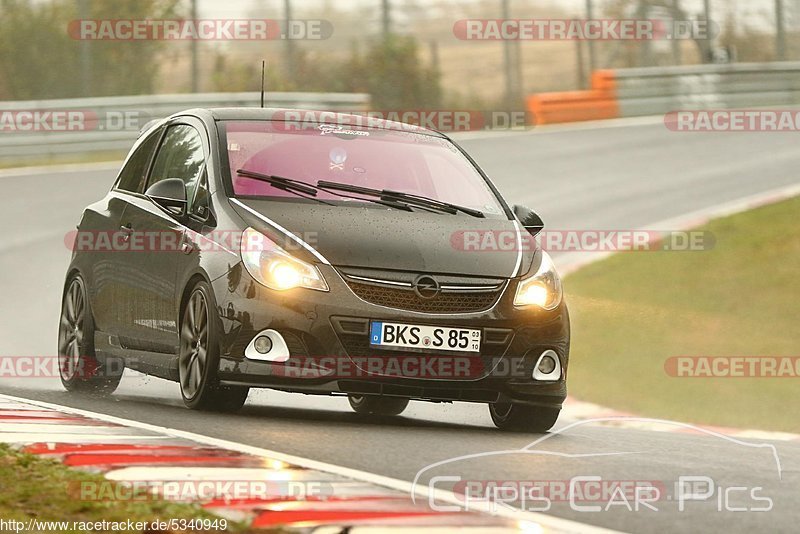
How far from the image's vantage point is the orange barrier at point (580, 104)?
1204 inches

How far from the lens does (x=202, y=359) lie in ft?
28.1

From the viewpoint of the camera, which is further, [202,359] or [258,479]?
[202,359]

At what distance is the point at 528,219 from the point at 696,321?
279 inches

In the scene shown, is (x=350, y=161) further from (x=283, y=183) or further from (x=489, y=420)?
(x=489, y=420)

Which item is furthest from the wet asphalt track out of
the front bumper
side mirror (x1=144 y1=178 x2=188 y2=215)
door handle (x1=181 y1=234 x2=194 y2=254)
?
side mirror (x1=144 y1=178 x2=188 y2=215)

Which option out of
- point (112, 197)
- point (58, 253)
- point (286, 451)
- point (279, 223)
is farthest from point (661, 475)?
point (58, 253)

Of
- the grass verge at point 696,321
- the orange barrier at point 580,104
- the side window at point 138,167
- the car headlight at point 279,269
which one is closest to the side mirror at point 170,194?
the car headlight at point 279,269

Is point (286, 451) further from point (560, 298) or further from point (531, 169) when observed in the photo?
point (531, 169)

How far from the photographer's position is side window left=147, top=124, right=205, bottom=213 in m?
9.50

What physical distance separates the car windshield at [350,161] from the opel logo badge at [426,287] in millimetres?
817

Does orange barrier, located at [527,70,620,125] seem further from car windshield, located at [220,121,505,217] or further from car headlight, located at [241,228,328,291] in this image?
car headlight, located at [241,228,328,291]

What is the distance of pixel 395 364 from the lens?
27.6 feet

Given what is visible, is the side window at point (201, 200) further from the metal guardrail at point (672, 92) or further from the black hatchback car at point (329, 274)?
the metal guardrail at point (672, 92)

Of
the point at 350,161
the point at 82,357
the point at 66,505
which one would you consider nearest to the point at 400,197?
the point at 350,161
